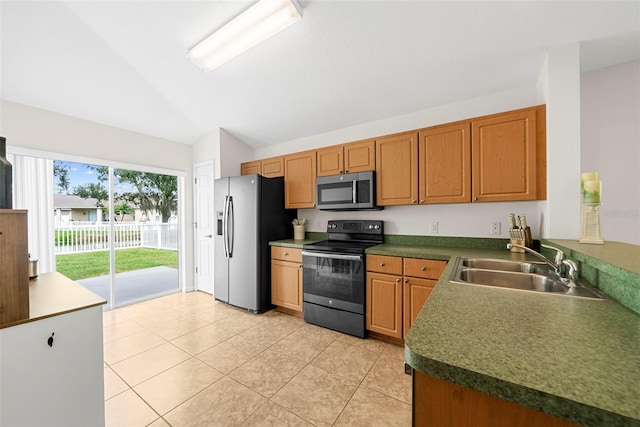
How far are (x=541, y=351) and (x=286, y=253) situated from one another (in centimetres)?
271

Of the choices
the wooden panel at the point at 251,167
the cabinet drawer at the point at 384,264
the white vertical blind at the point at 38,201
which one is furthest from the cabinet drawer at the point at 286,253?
the white vertical blind at the point at 38,201

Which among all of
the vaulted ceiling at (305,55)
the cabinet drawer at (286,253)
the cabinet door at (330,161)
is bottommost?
the cabinet drawer at (286,253)

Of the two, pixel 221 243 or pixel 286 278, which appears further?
pixel 221 243

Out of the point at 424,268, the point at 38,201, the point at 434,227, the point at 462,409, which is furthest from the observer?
the point at 38,201

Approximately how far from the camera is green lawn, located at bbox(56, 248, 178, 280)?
321cm

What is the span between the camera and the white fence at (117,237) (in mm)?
3150

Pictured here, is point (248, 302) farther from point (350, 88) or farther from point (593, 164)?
point (593, 164)

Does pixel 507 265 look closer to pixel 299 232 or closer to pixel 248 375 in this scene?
pixel 248 375

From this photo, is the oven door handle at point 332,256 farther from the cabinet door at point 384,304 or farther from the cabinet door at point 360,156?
the cabinet door at point 360,156

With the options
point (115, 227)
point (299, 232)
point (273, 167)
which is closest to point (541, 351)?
point (299, 232)

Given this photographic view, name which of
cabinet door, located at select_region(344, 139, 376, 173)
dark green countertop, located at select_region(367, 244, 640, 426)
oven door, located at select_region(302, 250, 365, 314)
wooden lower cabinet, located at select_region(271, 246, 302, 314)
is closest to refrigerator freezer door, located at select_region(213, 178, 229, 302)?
wooden lower cabinet, located at select_region(271, 246, 302, 314)

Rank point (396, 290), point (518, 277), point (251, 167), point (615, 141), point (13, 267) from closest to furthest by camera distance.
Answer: point (13, 267) < point (518, 277) < point (615, 141) < point (396, 290) < point (251, 167)

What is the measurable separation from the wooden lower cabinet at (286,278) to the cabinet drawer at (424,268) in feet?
4.21

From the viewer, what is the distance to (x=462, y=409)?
60 cm
